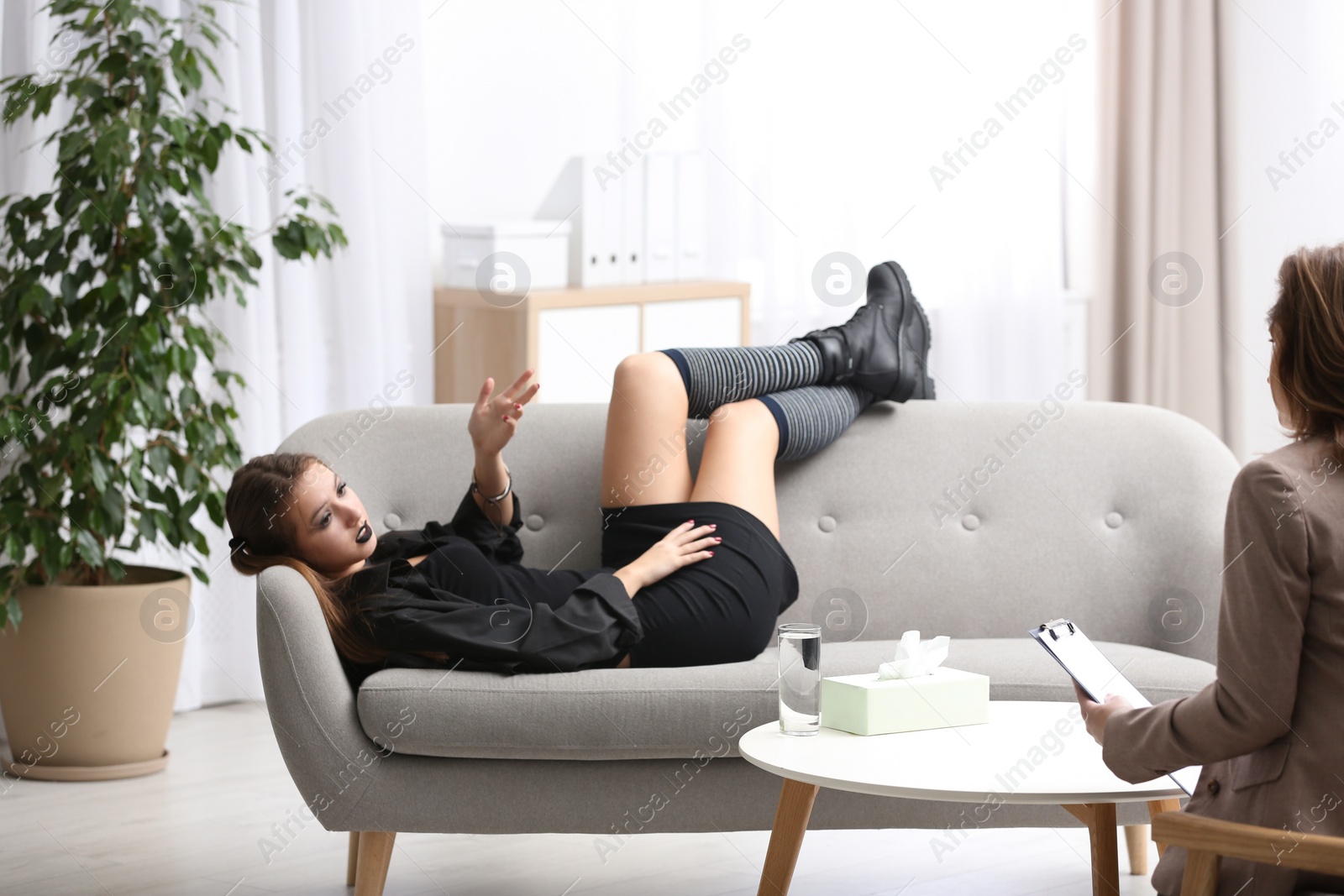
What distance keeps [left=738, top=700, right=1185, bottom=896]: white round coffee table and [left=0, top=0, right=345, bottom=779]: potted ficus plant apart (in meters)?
1.60

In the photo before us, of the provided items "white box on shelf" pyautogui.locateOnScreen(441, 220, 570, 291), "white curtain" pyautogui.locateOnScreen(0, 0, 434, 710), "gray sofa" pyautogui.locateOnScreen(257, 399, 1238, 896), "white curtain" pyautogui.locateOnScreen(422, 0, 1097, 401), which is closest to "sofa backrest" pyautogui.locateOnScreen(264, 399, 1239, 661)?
"gray sofa" pyautogui.locateOnScreen(257, 399, 1238, 896)

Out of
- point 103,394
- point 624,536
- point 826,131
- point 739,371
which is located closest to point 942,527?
point 739,371

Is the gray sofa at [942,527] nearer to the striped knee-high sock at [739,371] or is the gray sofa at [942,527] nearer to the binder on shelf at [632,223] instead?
the striped knee-high sock at [739,371]

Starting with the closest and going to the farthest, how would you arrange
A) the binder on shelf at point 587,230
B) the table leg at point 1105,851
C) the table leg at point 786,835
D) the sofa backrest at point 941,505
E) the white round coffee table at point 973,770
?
1. the white round coffee table at point 973,770
2. the table leg at point 1105,851
3. the table leg at point 786,835
4. the sofa backrest at point 941,505
5. the binder on shelf at point 587,230

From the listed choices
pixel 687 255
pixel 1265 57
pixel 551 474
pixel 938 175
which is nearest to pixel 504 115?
pixel 687 255

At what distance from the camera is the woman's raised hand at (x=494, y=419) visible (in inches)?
88.5

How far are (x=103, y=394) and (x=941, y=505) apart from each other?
166 centimetres

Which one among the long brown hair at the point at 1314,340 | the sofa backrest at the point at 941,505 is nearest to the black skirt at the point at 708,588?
the sofa backrest at the point at 941,505

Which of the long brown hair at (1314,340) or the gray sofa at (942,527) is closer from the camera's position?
the long brown hair at (1314,340)

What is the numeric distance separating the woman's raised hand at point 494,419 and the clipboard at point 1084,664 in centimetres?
100

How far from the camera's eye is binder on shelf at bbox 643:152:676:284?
4.00 meters

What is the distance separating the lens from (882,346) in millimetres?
2523

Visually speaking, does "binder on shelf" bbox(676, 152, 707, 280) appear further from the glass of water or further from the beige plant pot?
the glass of water

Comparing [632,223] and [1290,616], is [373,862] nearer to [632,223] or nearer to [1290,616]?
[1290,616]
